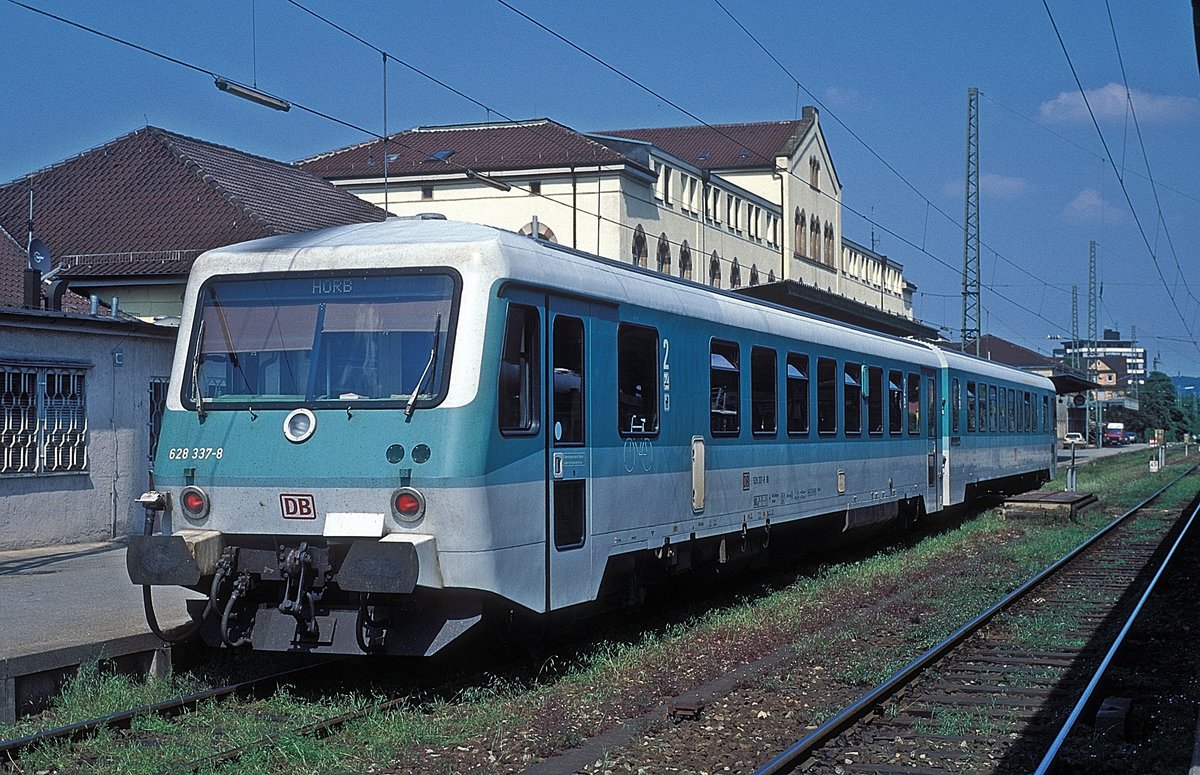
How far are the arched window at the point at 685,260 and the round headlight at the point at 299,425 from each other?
134 ft

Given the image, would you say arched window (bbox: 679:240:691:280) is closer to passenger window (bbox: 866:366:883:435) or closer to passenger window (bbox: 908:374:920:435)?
passenger window (bbox: 908:374:920:435)

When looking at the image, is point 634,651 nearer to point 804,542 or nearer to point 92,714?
point 92,714

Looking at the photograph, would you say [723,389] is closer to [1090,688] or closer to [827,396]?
[827,396]

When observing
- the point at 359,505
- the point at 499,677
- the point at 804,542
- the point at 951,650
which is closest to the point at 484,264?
the point at 359,505

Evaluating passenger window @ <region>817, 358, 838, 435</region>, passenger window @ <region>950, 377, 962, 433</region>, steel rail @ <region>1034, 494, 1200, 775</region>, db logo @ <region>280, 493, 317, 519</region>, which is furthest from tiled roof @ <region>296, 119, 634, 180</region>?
db logo @ <region>280, 493, 317, 519</region>

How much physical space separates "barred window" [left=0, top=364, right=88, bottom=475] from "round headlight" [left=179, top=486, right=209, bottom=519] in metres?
8.22

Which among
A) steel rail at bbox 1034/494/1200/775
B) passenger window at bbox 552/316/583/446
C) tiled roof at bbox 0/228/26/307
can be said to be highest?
tiled roof at bbox 0/228/26/307

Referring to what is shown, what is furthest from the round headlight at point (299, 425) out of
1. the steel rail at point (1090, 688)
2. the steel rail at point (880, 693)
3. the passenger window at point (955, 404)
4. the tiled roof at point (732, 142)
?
the tiled roof at point (732, 142)

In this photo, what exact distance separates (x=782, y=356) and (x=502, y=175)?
33.9 m

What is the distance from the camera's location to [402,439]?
887 centimetres

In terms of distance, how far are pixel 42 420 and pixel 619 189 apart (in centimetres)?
2948

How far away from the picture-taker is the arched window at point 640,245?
46.4 m

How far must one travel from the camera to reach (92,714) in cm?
866

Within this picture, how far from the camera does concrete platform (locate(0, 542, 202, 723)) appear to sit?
29.0ft
